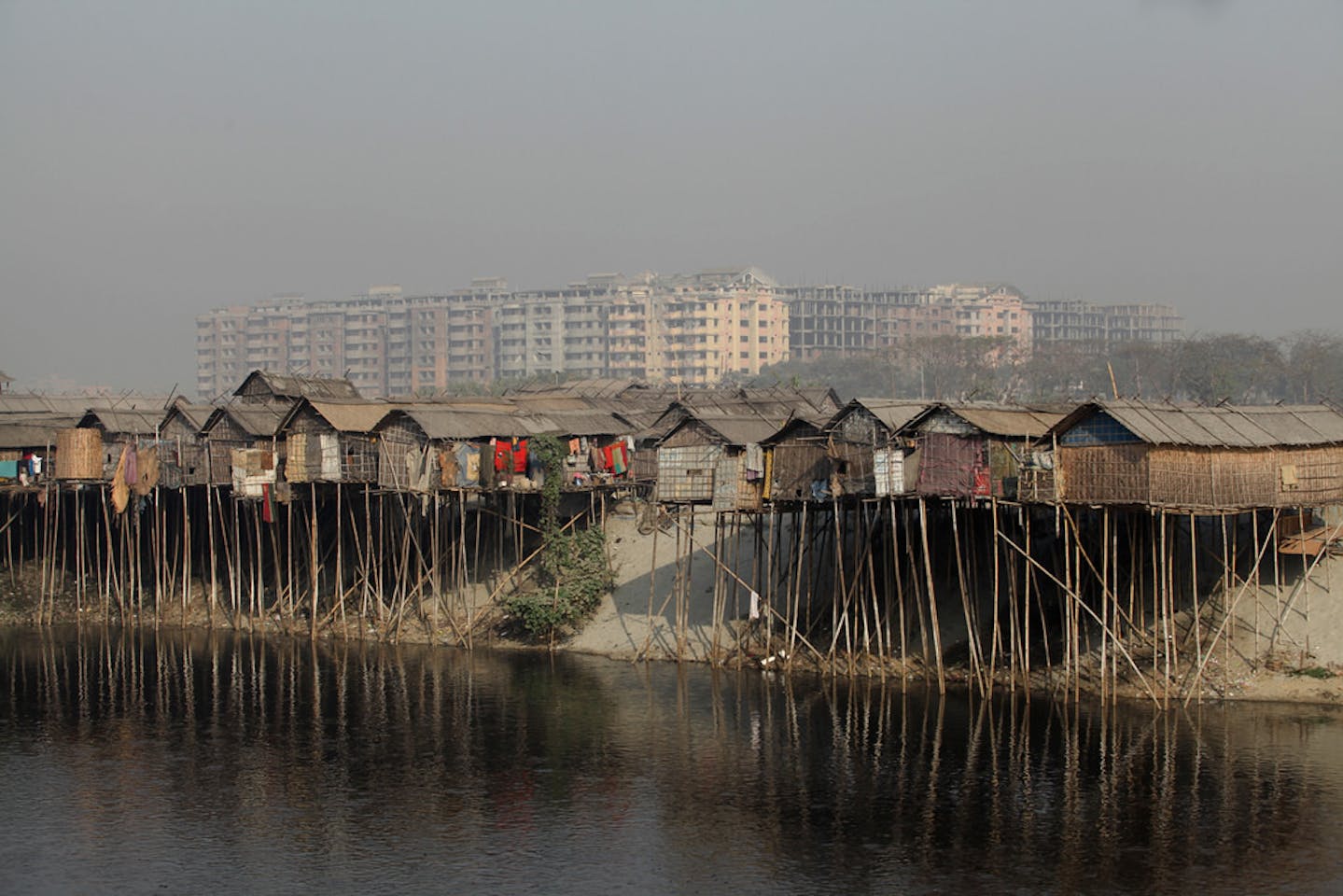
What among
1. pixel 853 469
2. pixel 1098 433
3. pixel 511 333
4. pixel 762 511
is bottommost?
pixel 762 511

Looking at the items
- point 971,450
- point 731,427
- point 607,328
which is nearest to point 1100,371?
point 607,328

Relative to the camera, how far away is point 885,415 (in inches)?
1287

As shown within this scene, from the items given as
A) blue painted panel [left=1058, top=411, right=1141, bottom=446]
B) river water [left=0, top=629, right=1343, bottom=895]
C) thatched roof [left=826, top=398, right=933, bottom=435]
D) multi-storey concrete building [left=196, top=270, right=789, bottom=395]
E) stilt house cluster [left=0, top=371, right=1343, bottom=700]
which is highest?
multi-storey concrete building [left=196, top=270, right=789, bottom=395]

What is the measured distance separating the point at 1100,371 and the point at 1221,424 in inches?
3035

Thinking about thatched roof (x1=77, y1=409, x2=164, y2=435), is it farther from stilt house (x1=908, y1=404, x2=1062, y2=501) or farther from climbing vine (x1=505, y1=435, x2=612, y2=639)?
stilt house (x1=908, y1=404, x2=1062, y2=501)

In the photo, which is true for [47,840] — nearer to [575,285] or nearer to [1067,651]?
[1067,651]

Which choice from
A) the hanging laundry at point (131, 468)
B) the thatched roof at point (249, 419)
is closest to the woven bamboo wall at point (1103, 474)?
the thatched roof at point (249, 419)

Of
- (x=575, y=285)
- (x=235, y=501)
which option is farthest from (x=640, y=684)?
(x=575, y=285)

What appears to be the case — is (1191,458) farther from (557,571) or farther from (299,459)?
(299,459)

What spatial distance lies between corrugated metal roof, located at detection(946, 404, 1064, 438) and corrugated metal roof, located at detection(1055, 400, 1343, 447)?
1.49 m

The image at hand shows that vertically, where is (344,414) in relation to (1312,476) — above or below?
above

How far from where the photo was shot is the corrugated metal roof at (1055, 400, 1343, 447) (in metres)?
29.2

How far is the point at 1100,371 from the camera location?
105m

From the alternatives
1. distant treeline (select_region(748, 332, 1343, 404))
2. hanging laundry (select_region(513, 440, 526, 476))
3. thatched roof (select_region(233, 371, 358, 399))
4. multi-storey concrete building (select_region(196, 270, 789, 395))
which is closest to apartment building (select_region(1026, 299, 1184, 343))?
multi-storey concrete building (select_region(196, 270, 789, 395))
